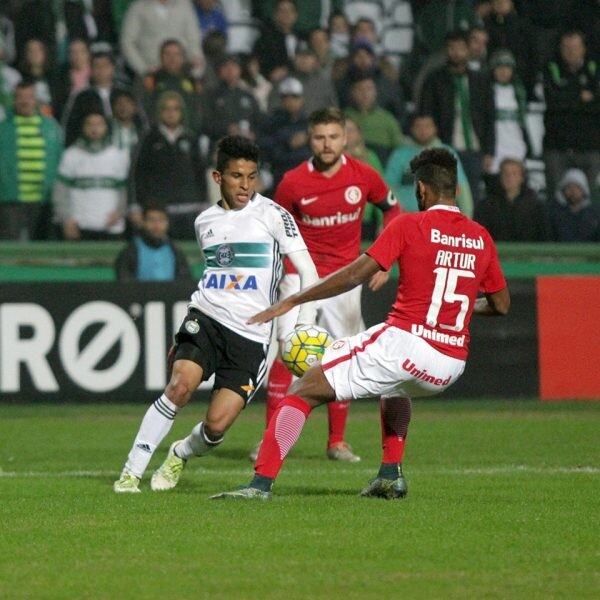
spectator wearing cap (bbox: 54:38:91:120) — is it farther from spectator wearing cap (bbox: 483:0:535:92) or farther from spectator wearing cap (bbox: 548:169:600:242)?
spectator wearing cap (bbox: 548:169:600:242)

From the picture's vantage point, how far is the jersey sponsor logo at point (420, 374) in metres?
7.06

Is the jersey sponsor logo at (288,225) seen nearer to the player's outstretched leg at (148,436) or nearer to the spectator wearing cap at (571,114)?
the player's outstretched leg at (148,436)

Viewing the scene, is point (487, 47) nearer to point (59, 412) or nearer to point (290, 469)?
point (59, 412)

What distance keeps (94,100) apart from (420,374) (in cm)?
930

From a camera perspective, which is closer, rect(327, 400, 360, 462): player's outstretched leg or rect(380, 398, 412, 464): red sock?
rect(380, 398, 412, 464): red sock

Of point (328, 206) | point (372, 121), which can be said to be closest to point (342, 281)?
point (328, 206)

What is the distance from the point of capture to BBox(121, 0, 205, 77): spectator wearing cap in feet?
54.6

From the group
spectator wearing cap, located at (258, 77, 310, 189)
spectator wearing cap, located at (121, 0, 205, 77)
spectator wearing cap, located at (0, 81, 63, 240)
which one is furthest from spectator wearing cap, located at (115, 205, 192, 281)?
spectator wearing cap, located at (121, 0, 205, 77)

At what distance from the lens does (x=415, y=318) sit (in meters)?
7.11

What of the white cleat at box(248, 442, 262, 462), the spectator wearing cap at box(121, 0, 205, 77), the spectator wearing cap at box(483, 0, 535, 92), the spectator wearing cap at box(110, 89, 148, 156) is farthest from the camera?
the spectator wearing cap at box(483, 0, 535, 92)

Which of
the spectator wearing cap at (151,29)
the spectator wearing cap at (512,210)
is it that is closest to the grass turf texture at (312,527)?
the spectator wearing cap at (512,210)

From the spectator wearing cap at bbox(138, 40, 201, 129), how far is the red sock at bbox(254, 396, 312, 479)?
363 inches

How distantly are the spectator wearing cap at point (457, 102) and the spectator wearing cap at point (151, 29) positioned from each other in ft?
8.67

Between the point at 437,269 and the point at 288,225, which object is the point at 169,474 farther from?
the point at 437,269
